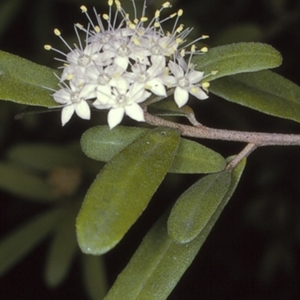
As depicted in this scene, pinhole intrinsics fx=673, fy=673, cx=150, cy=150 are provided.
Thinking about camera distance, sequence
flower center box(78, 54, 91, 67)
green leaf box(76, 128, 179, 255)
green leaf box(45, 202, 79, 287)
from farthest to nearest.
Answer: green leaf box(45, 202, 79, 287) < flower center box(78, 54, 91, 67) < green leaf box(76, 128, 179, 255)

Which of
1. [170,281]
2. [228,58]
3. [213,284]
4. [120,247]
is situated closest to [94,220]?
[170,281]

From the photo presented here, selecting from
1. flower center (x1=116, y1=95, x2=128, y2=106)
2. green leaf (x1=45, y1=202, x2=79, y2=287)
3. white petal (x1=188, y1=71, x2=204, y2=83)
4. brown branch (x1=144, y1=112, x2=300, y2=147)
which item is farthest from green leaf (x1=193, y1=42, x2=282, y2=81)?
green leaf (x1=45, y1=202, x2=79, y2=287)

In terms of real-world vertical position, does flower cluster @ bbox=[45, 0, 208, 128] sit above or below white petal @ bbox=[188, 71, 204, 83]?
above

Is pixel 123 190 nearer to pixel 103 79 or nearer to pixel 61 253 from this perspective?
pixel 103 79

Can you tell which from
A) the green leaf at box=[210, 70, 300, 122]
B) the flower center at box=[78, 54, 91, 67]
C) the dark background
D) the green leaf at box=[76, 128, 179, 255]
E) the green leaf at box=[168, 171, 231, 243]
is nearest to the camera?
the green leaf at box=[76, 128, 179, 255]

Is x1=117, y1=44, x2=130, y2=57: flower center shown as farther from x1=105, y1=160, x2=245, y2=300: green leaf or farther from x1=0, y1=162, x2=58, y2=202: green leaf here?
x1=0, y1=162, x2=58, y2=202: green leaf

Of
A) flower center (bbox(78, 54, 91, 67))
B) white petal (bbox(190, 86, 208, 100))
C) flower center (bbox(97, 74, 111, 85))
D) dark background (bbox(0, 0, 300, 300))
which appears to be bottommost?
dark background (bbox(0, 0, 300, 300))

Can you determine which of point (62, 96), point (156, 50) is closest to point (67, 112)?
point (62, 96)
